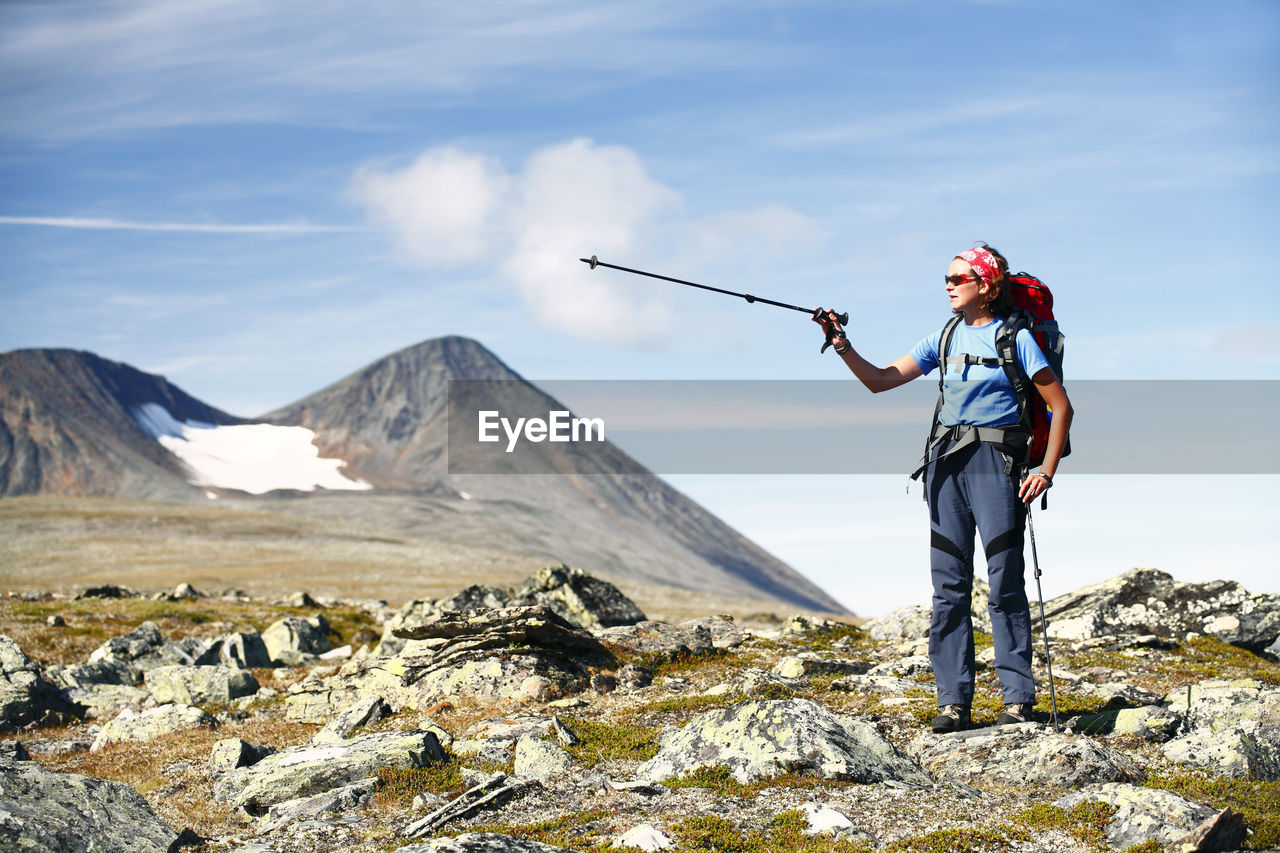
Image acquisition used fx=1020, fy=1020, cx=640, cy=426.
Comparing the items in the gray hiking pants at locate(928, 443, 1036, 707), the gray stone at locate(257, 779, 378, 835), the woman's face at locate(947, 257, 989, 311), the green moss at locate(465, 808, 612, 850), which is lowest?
the gray stone at locate(257, 779, 378, 835)

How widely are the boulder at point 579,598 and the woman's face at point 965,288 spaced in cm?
1464

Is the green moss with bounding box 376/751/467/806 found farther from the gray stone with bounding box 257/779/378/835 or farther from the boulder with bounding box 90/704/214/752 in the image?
the boulder with bounding box 90/704/214/752

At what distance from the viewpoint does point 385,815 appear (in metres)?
9.80

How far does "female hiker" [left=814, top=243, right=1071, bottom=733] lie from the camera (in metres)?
10.4

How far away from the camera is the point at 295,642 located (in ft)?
90.0

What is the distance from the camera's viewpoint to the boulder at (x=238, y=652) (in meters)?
25.4

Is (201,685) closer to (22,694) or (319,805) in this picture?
(22,694)

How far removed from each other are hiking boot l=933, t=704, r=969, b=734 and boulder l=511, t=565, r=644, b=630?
1327 centimetres

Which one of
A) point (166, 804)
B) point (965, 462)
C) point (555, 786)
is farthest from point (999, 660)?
point (166, 804)

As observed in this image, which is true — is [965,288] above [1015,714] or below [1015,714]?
above

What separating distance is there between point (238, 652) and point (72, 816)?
17.7 m

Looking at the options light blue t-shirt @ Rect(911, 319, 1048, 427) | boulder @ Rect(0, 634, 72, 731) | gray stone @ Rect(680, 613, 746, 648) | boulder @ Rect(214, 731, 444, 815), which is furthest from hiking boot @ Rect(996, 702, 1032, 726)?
boulder @ Rect(0, 634, 72, 731)

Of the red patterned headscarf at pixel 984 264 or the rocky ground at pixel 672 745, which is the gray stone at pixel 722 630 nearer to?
the rocky ground at pixel 672 745

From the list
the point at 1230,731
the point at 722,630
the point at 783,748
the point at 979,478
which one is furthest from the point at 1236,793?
the point at 722,630
